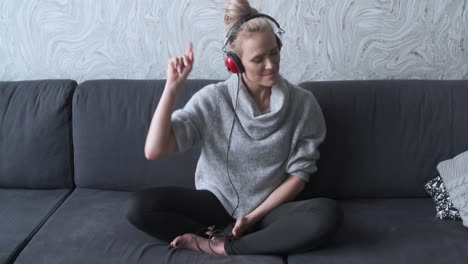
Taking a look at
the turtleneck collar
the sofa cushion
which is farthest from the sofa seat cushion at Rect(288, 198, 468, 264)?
the sofa cushion

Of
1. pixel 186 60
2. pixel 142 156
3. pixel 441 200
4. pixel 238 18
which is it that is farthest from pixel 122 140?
Result: pixel 441 200

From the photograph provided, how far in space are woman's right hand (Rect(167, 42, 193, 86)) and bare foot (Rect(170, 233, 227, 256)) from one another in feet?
1.52

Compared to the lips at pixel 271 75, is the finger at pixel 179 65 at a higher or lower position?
higher

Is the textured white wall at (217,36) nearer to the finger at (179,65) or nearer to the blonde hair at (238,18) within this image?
the blonde hair at (238,18)

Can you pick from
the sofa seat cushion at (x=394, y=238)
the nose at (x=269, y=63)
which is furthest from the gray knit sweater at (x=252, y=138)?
the sofa seat cushion at (x=394, y=238)

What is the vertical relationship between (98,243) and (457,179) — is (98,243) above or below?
below

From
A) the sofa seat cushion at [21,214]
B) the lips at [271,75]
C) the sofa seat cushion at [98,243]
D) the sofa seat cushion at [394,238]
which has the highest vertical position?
the lips at [271,75]

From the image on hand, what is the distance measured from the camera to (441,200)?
5.47 feet

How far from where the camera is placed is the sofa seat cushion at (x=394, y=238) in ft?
4.62

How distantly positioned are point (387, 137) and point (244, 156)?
1.74 ft

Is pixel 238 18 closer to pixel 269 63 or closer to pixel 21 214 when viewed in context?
pixel 269 63

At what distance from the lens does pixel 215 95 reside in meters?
1.60

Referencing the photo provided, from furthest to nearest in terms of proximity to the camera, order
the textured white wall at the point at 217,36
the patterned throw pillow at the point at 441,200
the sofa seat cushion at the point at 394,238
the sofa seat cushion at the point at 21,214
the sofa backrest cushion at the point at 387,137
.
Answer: the textured white wall at the point at 217,36, the sofa backrest cushion at the point at 387,137, the patterned throw pillow at the point at 441,200, the sofa seat cushion at the point at 21,214, the sofa seat cushion at the point at 394,238

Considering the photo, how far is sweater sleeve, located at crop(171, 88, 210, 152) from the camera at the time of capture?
1.51 m
